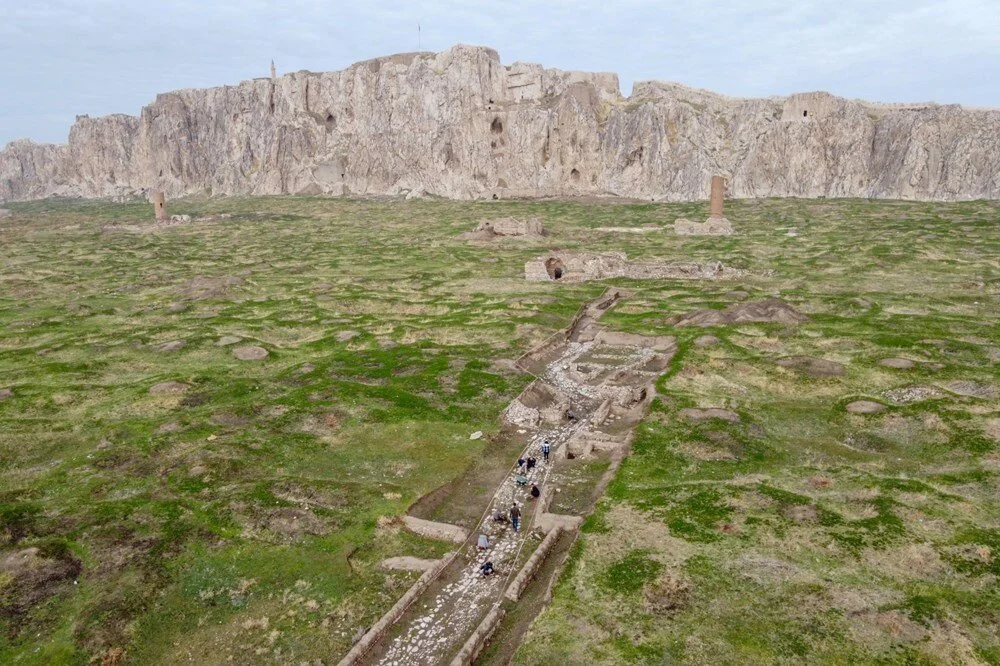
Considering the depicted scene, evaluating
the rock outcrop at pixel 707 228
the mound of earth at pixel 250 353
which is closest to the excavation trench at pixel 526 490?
the mound of earth at pixel 250 353

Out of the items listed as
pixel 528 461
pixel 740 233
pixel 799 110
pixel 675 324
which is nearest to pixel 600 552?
pixel 528 461

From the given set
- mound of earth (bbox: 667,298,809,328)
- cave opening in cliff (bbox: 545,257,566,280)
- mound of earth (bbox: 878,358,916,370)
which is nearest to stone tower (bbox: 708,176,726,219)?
cave opening in cliff (bbox: 545,257,566,280)

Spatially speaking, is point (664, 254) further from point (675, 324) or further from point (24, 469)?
point (24, 469)

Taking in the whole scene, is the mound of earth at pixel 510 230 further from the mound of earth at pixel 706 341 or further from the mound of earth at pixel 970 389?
the mound of earth at pixel 970 389

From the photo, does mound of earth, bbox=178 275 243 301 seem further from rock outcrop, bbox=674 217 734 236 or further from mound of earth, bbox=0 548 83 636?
rock outcrop, bbox=674 217 734 236

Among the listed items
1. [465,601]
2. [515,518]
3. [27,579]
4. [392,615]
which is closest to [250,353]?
[27,579]

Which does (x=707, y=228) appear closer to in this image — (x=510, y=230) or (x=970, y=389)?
(x=510, y=230)
